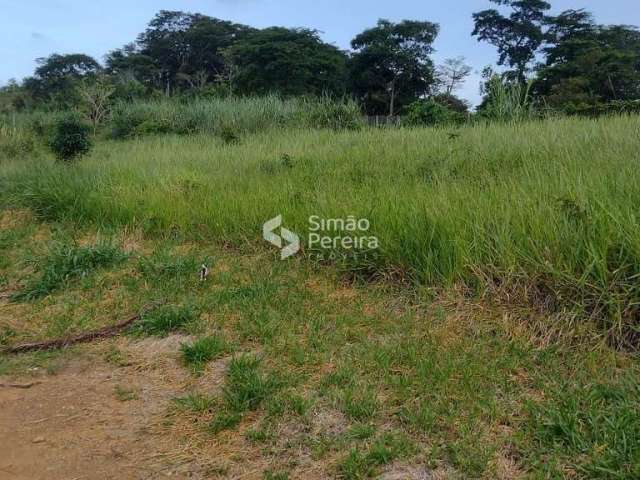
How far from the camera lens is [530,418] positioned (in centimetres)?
201

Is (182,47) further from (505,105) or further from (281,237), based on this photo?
(281,237)

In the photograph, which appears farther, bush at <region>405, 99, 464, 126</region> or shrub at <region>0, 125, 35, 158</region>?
shrub at <region>0, 125, 35, 158</region>

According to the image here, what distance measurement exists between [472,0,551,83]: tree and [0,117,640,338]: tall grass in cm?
2301

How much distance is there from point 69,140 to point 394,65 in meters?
20.6

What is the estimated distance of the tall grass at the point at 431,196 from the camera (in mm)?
2770

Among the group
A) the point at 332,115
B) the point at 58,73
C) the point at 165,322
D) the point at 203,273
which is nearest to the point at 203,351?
the point at 165,322

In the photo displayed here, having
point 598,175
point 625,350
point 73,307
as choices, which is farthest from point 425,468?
point 73,307

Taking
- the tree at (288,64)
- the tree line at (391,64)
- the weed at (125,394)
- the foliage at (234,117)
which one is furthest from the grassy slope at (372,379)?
the tree at (288,64)

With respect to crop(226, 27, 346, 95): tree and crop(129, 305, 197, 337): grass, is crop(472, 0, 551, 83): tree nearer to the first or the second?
crop(226, 27, 346, 95): tree

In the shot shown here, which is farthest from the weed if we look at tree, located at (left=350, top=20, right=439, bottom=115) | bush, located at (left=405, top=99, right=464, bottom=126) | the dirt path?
tree, located at (left=350, top=20, right=439, bottom=115)

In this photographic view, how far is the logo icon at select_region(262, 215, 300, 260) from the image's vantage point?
406cm

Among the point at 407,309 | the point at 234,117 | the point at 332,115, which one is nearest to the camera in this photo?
the point at 407,309

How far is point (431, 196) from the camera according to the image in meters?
3.88

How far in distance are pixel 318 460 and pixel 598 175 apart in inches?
110
